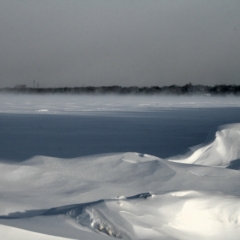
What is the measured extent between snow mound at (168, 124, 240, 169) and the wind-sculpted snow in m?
1.50

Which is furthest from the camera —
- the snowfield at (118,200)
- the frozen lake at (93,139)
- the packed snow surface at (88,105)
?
the packed snow surface at (88,105)

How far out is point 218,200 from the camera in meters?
3.78

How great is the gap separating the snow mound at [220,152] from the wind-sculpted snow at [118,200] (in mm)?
1501

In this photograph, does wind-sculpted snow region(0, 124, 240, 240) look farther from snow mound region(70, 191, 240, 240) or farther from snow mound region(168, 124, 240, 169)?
snow mound region(168, 124, 240, 169)

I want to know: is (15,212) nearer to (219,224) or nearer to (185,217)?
(185,217)

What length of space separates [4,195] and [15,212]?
624 mm

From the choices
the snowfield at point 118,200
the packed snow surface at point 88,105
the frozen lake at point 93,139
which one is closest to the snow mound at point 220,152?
the frozen lake at point 93,139

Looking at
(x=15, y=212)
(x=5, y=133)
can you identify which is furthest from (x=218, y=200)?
(x=5, y=133)

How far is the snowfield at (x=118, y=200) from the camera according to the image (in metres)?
3.04

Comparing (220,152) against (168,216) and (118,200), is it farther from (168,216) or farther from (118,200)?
(118,200)

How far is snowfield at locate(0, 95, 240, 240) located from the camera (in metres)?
3.04

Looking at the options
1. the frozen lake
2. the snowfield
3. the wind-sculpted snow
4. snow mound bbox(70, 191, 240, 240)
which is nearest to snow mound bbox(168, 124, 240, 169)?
the frozen lake

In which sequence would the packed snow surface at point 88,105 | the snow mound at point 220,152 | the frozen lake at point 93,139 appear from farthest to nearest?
the packed snow surface at point 88,105, the frozen lake at point 93,139, the snow mound at point 220,152

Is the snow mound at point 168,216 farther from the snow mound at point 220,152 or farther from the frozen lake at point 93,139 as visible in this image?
the frozen lake at point 93,139
